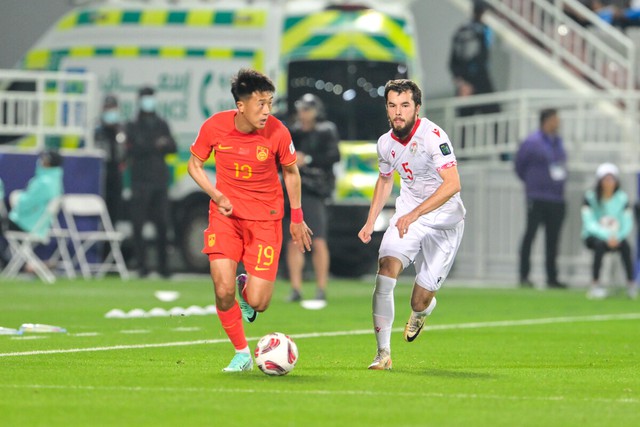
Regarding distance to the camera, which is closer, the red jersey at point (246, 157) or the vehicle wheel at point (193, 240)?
the red jersey at point (246, 157)

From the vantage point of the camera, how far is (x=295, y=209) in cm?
1134

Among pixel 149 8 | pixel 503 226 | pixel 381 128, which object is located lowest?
pixel 503 226

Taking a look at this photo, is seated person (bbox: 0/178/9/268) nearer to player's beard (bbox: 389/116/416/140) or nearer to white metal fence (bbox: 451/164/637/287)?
white metal fence (bbox: 451/164/637/287)

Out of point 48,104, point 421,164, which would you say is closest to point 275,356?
point 421,164

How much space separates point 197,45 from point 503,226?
551 centimetres

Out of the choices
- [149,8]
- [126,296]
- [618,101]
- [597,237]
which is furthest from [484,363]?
[618,101]

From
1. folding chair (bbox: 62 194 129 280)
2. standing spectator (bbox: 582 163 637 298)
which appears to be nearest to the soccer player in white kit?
standing spectator (bbox: 582 163 637 298)

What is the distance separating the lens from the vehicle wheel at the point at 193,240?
2498cm

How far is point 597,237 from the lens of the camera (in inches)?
880

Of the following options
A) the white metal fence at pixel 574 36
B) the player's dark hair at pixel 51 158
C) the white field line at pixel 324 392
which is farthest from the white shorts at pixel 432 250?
the white metal fence at pixel 574 36

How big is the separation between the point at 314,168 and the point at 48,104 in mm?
6993

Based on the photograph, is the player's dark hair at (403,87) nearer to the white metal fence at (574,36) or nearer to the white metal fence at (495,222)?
the white metal fence at (495,222)

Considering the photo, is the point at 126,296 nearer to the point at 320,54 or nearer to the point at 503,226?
the point at 320,54

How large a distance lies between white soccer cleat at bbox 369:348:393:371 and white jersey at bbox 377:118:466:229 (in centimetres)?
96
